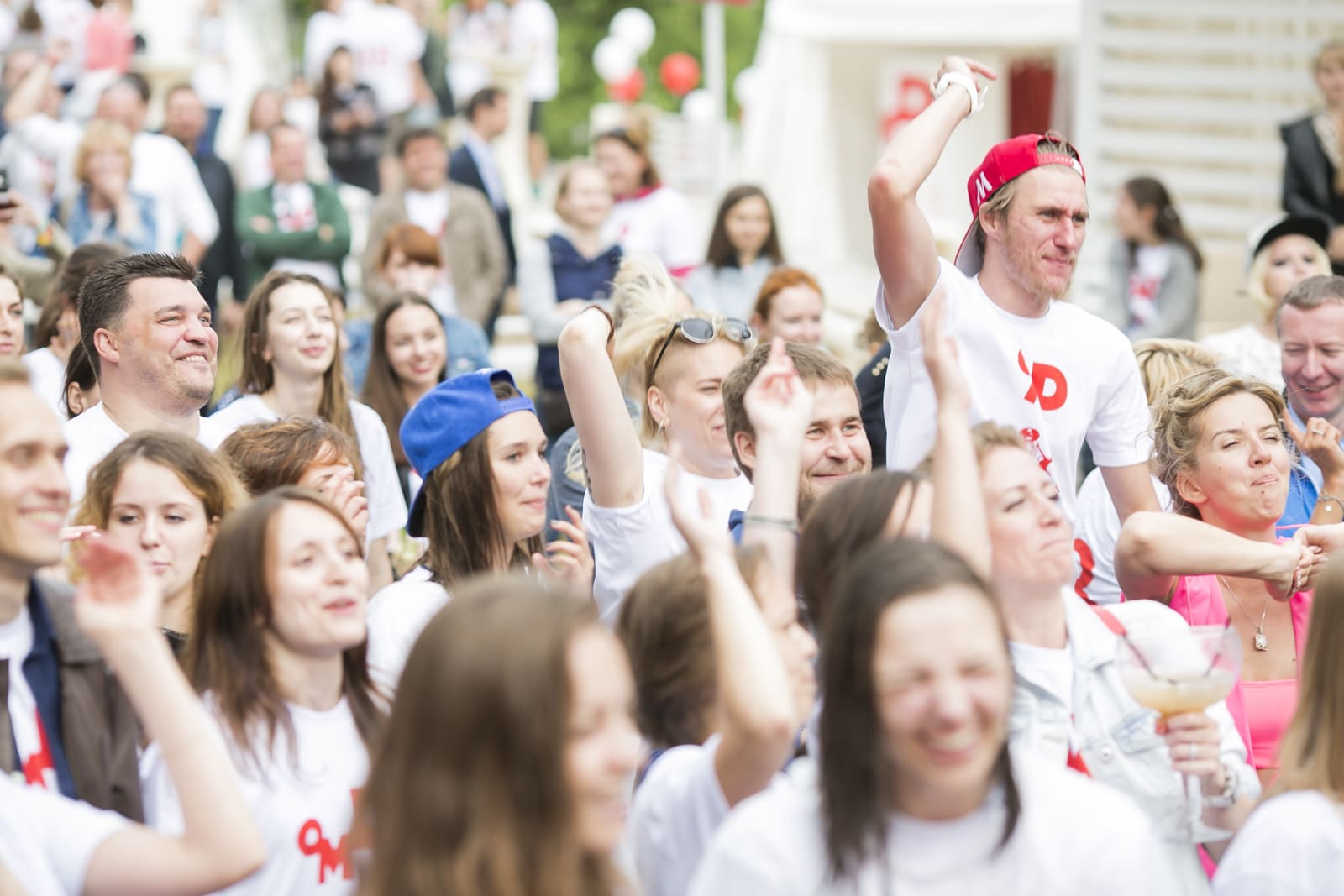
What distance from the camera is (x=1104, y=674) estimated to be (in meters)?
3.53

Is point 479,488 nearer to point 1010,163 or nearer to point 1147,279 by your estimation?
point 1010,163

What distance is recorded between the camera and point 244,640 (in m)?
3.37

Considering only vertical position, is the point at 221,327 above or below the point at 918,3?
below

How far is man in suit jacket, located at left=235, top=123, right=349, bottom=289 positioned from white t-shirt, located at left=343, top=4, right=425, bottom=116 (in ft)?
11.8

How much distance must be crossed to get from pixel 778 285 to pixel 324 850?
4.89 meters

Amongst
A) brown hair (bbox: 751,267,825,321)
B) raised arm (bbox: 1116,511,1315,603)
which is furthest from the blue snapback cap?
brown hair (bbox: 751,267,825,321)

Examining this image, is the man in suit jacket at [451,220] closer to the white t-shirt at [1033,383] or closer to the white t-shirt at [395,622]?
the white t-shirt at [1033,383]

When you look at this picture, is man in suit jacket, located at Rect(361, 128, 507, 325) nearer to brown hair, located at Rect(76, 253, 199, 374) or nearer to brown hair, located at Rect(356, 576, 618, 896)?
brown hair, located at Rect(76, 253, 199, 374)

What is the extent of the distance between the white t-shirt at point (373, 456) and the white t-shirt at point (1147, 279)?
4.86m

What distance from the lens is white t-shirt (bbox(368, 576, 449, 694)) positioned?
3922 millimetres

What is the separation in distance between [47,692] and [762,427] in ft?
4.81

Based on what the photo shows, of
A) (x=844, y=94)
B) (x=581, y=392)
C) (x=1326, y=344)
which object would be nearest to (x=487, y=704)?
(x=581, y=392)

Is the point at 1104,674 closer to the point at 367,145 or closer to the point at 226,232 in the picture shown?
the point at 226,232

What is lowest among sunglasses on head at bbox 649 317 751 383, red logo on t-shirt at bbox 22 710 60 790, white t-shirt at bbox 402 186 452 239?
red logo on t-shirt at bbox 22 710 60 790
